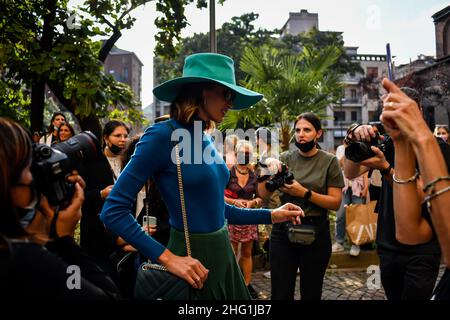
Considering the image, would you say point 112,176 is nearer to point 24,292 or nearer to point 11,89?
point 24,292

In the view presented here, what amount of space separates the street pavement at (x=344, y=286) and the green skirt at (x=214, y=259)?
2.87 m

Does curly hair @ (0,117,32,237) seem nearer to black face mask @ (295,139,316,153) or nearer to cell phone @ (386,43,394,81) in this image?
cell phone @ (386,43,394,81)

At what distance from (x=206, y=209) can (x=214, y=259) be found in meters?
0.23

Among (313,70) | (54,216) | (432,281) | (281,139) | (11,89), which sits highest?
(313,70)

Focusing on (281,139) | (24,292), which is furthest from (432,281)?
(281,139)

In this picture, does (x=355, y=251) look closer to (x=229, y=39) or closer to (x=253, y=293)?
(x=253, y=293)

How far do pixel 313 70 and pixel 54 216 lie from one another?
9.23 metres

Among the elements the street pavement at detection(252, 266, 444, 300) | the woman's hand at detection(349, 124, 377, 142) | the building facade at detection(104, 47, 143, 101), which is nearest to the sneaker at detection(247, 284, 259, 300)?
the street pavement at detection(252, 266, 444, 300)

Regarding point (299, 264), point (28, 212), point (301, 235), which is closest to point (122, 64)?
point (299, 264)

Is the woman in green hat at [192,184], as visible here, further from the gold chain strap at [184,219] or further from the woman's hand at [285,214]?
the woman's hand at [285,214]

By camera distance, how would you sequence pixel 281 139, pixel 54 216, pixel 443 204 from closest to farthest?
pixel 443 204 < pixel 54 216 < pixel 281 139

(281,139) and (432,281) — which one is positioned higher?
(281,139)

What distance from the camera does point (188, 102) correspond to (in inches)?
72.5
